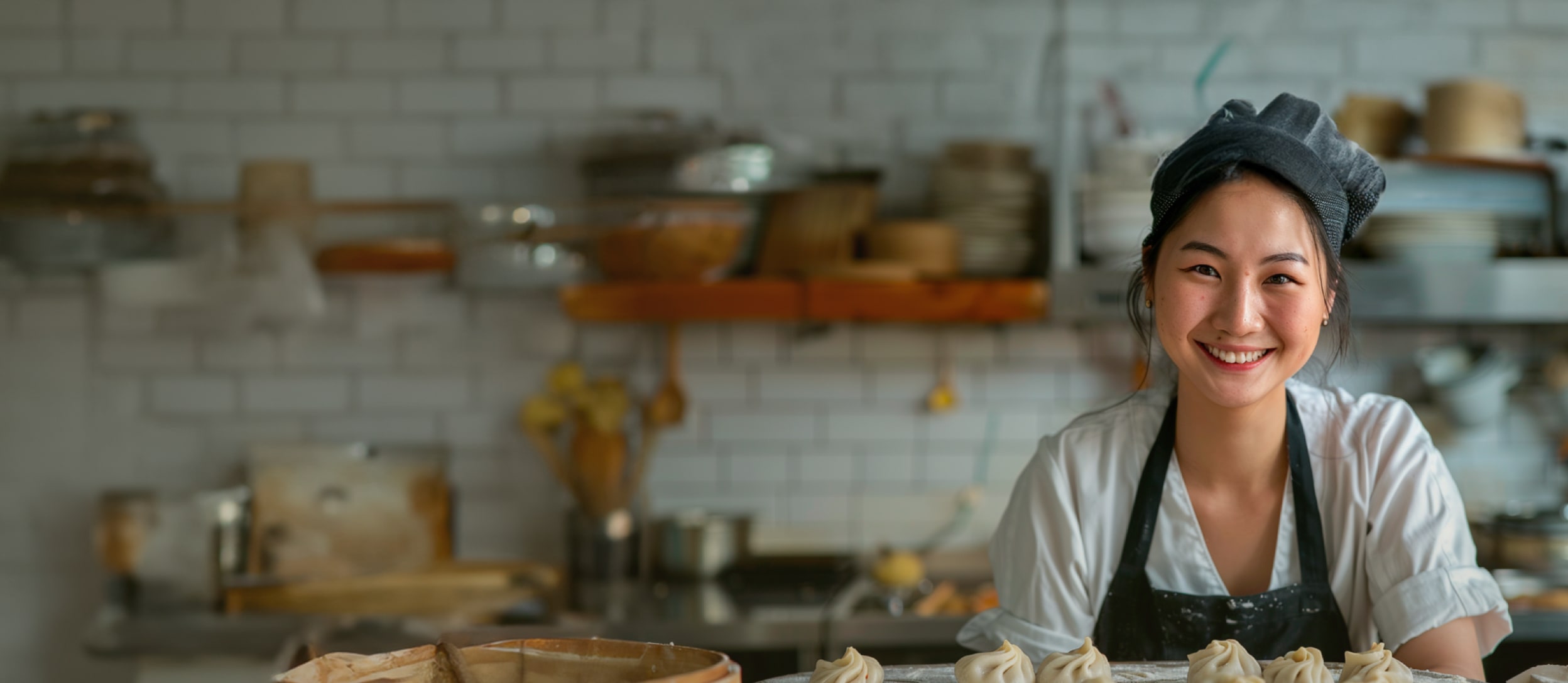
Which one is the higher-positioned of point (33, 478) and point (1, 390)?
point (1, 390)

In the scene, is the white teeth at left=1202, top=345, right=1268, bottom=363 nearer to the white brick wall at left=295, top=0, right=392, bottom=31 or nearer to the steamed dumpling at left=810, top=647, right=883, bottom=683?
the steamed dumpling at left=810, top=647, right=883, bottom=683

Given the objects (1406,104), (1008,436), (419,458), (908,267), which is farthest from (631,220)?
(1406,104)

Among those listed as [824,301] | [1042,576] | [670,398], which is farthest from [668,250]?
[1042,576]

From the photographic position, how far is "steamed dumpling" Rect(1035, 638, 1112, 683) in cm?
131

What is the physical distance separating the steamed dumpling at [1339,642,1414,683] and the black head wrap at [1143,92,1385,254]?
1.68 feet

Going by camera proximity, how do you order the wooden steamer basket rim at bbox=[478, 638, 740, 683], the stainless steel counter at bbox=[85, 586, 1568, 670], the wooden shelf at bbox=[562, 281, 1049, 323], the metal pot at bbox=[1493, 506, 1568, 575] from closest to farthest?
the wooden steamer basket rim at bbox=[478, 638, 740, 683] → the stainless steel counter at bbox=[85, 586, 1568, 670] → the metal pot at bbox=[1493, 506, 1568, 575] → the wooden shelf at bbox=[562, 281, 1049, 323]

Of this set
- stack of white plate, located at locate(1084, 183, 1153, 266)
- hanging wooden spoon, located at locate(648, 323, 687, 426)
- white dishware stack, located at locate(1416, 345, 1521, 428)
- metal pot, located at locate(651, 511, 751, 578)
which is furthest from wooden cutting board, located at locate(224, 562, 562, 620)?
white dishware stack, located at locate(1416, 345, 1521, 428)

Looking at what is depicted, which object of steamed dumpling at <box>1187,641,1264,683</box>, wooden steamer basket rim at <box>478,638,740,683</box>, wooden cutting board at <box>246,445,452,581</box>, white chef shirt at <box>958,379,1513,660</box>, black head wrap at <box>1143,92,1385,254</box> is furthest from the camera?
wooden cutting board at <box>246,445,452,581</box>

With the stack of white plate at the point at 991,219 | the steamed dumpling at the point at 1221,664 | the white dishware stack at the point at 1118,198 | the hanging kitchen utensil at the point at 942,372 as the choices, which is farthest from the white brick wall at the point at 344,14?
the steamed dumpling at the point at 1221,664

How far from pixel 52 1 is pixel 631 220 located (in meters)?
1.91

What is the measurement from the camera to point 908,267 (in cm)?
342

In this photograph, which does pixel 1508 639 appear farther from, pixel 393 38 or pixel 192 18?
pixel 192 18

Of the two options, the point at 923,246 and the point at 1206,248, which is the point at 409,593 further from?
the point at 1206,248

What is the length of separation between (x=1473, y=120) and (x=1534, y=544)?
1.08 meters
